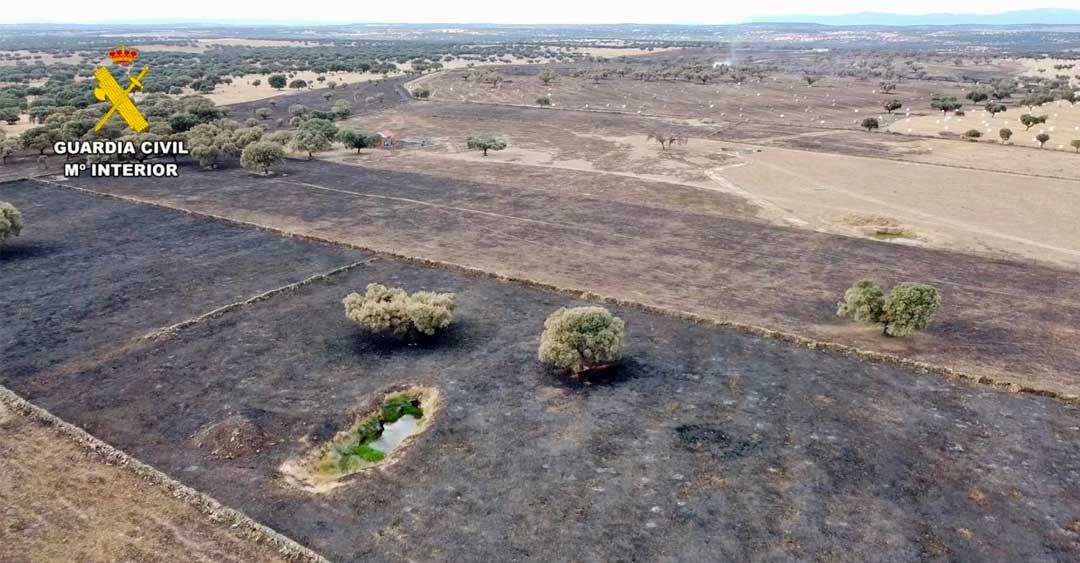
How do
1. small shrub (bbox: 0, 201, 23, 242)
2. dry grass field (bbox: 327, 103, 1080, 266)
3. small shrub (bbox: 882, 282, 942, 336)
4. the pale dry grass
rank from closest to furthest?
small shrub (bbox: 882, 282, 942, 336)
small shrub (bbox: 0, 201, 23, 242)
dry grass field (bbox: 327, 103, 1080, 266)
the pale dry grass

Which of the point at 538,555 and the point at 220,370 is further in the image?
the point at 220,370

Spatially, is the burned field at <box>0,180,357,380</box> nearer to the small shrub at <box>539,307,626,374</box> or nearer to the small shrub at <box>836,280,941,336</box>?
the small shrub at <box>539,307,626,374</box>

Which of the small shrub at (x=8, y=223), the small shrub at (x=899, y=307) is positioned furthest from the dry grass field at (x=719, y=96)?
the small shrub at (x=8, y=223)

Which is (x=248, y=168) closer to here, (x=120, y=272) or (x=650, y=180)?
(x=120, y=272)

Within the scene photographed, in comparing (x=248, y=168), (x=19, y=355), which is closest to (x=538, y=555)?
(x=19, y=355)

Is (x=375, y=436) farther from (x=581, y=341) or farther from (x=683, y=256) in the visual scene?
(x=683, y=256)

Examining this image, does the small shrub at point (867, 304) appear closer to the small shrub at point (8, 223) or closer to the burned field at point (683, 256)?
the burned field at point (683, 256)

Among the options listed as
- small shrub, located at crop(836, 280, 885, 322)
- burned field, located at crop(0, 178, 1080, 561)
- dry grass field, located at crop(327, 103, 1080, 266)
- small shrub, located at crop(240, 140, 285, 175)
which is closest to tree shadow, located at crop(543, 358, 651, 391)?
burned field, located at crop(0, 178, 1080, 561)
